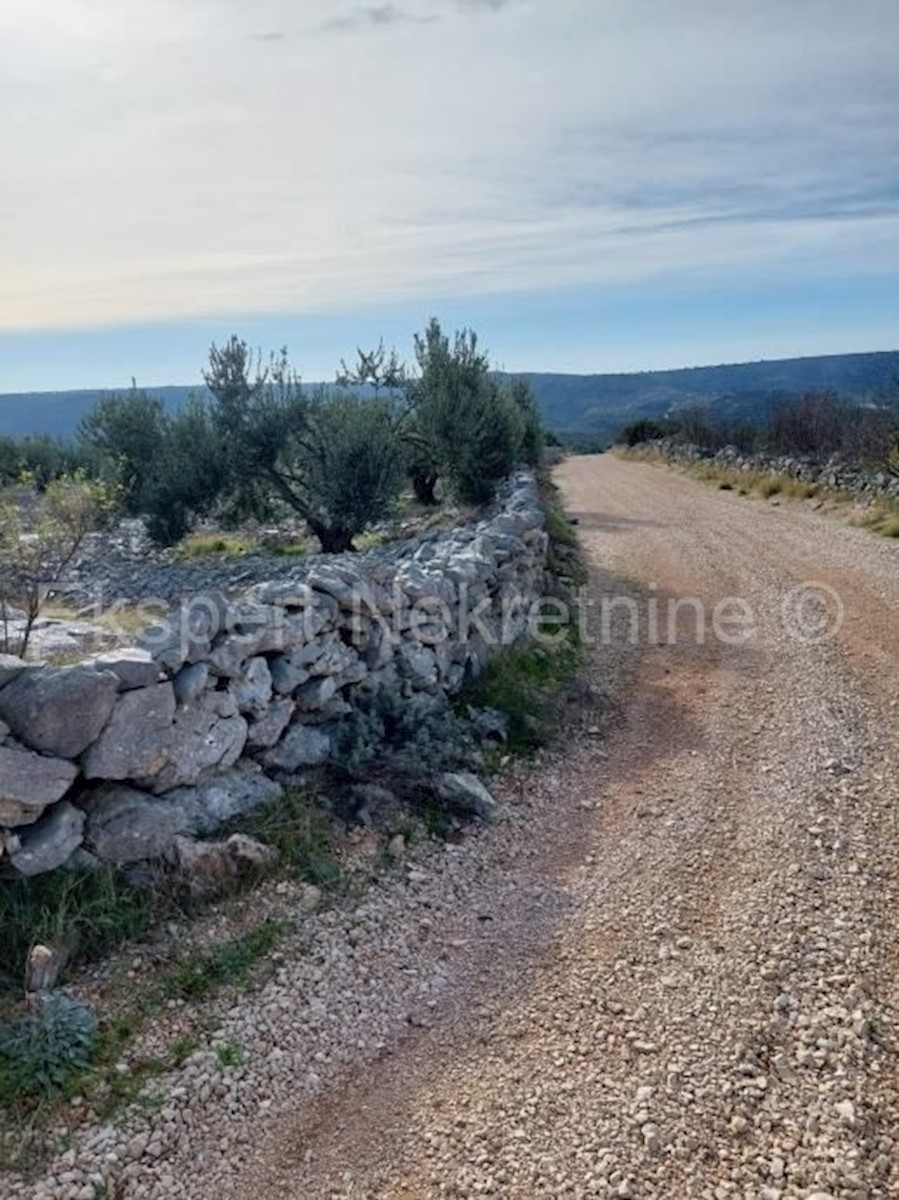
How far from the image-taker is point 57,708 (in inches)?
158

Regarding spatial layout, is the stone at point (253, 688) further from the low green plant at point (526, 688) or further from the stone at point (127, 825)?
the low green plant at point (526, 688)

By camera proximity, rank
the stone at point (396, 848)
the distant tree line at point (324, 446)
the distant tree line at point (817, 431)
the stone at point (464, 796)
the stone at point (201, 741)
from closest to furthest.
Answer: the stone at point (201, 741) < the stone at point (396, 848) < the stone at point (464, 796) < the distant tree line at point (324, 446) < the distant tree line at point (817, 431)

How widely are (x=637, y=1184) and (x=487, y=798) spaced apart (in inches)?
106

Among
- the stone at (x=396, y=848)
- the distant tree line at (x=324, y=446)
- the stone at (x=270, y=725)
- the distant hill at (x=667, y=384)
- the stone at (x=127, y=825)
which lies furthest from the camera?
the distant hill at (x=667, y=384)

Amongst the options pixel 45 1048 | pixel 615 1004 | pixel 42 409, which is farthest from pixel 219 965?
pixel 42 409

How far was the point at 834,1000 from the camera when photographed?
12.0ft

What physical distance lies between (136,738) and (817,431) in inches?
984

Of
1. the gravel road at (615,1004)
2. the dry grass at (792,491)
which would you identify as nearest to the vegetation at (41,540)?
the gravel road at (615,1004)

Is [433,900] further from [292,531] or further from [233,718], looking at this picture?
[292,531]

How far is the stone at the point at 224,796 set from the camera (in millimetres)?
4512

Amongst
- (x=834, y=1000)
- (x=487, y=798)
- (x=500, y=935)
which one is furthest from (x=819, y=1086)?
(x=487, y=798)

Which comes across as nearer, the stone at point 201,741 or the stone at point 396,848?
the stone at point 201,741

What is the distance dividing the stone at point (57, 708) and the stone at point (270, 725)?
0.97 m

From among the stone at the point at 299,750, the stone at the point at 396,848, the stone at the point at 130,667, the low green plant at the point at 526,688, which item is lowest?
the stone at the point at 396,848
